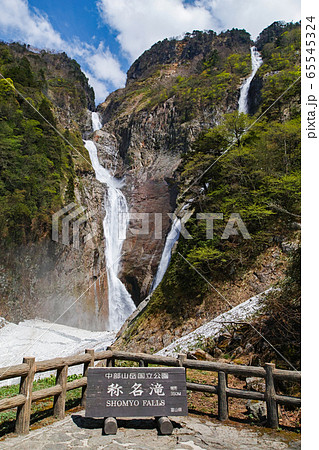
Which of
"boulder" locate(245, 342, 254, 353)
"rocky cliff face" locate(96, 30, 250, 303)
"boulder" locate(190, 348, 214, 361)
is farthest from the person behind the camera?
"rocky cliff face" locate(96, 30, 250, 303)

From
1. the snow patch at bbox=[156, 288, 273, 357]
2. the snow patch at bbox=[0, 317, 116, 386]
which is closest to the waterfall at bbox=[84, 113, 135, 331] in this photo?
the snow patch at bbox=[0, 317, 116, 386]

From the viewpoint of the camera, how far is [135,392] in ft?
15.9

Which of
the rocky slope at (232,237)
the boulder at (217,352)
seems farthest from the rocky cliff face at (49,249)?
the boulder at (217,352)

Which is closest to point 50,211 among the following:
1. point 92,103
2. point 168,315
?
point 168,315

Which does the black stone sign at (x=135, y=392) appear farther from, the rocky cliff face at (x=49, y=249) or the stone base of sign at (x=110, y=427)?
the rocky cliff face at (x=49, y=249)

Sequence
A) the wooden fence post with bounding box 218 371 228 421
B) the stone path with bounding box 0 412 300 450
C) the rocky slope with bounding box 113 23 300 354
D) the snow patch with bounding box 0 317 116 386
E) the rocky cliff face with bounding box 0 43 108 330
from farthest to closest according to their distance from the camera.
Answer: the rocky cliff face with bounding box 0 43 108 330 → the snow patch with bounding box 0 317 116 386 → the rocky slope with bounding box 113 23 300 354 → the wooden fence post with bounding box 218 371 228 421 → the stone path with bounding box 0 412 300 450

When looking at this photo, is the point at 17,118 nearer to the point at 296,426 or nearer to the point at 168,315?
the point at 168,315

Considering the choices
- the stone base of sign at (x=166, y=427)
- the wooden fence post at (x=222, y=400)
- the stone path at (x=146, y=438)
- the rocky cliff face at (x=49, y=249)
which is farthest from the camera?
the rocky cliff face at (x=49, y=249)

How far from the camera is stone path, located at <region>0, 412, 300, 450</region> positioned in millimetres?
4160

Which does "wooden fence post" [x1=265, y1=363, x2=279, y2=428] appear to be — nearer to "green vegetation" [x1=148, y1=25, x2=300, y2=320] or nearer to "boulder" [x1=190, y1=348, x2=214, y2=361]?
"boulder" [x1=190, y1=348, x2=214, y2=361]

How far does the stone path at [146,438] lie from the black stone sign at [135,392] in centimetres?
30

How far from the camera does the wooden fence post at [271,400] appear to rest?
4.96 meters

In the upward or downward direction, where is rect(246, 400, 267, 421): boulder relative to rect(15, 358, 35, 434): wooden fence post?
downward

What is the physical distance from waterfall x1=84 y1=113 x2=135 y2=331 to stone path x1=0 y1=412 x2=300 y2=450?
21622mm
